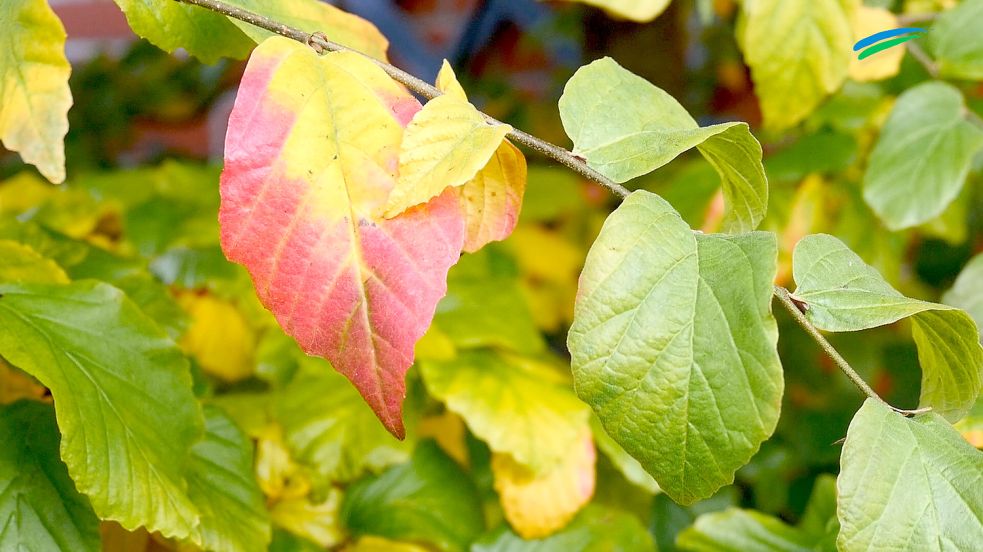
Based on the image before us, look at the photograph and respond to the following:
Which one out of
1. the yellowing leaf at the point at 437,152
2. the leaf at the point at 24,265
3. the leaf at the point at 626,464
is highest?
the yellowing leaf at the point at 437,152

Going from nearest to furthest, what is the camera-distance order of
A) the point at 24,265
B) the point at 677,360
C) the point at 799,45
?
the point at 677,360
the point at 24,265
the point at 799,45

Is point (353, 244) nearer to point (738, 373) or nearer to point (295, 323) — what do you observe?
point (295, 323)

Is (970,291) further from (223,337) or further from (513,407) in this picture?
(223,337)

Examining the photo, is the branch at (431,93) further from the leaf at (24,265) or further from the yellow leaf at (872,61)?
the yellow leaf at (872,61)

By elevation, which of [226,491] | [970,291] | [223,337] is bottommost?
[223,337]

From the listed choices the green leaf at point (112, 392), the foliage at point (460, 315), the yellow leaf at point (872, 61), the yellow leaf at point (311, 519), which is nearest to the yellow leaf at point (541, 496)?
the foliage at point (460, 315)

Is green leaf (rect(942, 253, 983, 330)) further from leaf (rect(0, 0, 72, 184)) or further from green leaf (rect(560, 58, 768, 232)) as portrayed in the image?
leaf (rect(0, 0, 72, 184))

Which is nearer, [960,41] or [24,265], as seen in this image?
[24,265]

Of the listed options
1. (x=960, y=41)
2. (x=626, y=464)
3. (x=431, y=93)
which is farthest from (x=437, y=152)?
(x=960, y=41)
